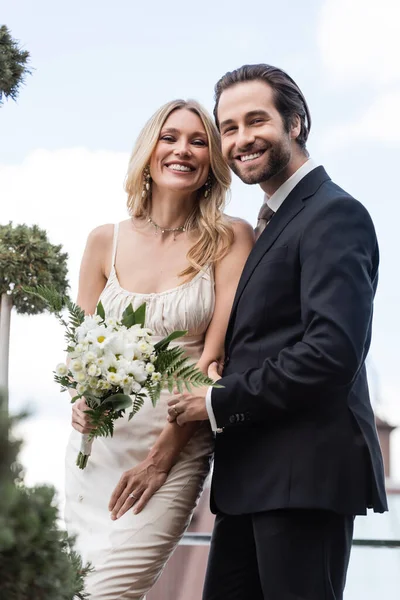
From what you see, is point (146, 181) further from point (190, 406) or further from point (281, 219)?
point (190, 406)

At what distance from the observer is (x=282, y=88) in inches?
96.6

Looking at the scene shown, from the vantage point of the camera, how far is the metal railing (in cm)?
395

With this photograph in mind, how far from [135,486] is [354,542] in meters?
1.90

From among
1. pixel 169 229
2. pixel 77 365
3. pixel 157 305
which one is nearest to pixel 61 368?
pixel 77 365

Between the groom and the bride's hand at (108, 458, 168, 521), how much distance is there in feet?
0.66

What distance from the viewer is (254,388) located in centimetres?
210

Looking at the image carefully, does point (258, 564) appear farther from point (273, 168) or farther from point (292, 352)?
point (273, 168)

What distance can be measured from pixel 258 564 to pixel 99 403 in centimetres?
59

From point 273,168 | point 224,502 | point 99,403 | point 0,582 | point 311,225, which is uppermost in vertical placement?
point 273,168

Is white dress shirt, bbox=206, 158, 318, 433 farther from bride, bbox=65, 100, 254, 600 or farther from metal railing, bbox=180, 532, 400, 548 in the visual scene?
metal railing, bbox=180, 532, 400, 548

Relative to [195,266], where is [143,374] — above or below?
below

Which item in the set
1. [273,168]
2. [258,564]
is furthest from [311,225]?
[258,564]

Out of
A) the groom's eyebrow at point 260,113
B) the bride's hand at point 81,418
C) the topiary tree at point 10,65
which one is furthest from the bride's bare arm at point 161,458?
the topiary tree at point 10,65

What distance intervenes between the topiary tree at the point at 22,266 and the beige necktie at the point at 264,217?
435 cm
